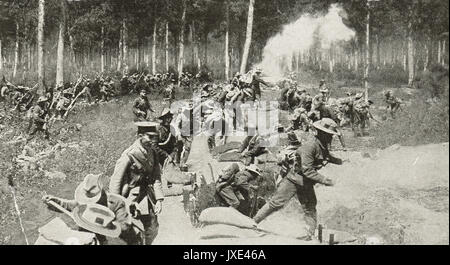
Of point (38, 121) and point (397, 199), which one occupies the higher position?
point (38, 121)

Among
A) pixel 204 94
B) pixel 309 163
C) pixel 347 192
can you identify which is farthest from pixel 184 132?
pixel 309 163

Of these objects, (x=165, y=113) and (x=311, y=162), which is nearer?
(x=311, y=162)

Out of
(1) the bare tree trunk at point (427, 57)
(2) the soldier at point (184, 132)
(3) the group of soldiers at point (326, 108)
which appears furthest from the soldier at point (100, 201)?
(3) the group of soldiers at point (326, 108)

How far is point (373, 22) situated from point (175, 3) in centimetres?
811

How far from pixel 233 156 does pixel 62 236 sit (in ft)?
17.7

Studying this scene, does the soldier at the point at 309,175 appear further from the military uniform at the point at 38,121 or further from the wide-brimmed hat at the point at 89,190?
the military uniform at the point at 38,121

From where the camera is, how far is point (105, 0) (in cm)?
1617

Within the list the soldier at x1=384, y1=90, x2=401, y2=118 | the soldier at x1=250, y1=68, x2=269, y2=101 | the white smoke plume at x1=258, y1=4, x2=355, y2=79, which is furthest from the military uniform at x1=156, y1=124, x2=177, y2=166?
the white smoke plume at x1=258, y1=4, x2=355, y2=79

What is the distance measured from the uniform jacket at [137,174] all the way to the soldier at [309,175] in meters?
1.57

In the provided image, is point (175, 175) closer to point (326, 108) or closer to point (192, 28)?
point (326, 108)

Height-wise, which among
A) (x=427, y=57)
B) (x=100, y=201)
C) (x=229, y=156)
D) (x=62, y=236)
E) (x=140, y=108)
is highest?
(x=427, y=57)

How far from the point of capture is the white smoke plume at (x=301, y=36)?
19377 mm

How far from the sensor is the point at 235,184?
718cm
